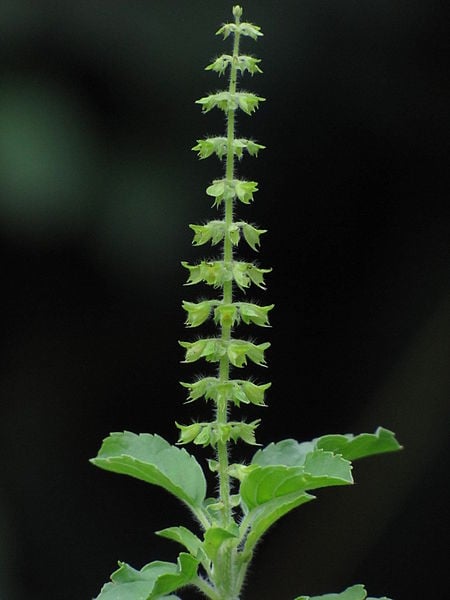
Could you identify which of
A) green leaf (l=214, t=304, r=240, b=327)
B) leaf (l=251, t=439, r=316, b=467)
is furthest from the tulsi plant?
leaf (l=251, t=439, r=316, b=467)

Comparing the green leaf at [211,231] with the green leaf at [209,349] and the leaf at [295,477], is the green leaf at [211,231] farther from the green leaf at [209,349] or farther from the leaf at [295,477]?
the leaf at [295,477]

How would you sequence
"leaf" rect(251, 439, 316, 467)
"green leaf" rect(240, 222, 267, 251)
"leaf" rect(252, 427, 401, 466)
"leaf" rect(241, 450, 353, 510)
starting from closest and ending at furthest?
"leaf" rect(241, 450, 353, 510)
"green leaf" rect(240, 222, 267, 251)
"leaf" rect(252, 427, 401, 466)
"leaf" rect(251, 439, 316, 467)

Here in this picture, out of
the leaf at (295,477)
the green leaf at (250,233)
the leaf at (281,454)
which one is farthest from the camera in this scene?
the leaf at (281,454)

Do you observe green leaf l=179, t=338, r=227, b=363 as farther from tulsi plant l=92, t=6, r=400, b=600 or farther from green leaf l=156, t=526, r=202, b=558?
green leaf l=156, t=526, r=202, b=558

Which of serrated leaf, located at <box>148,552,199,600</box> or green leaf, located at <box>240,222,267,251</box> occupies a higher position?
green leaf, located at <box>240,222,267,251</box>

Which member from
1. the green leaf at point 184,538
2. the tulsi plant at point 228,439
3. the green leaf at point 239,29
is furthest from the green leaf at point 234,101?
the green leaf at point 184,538

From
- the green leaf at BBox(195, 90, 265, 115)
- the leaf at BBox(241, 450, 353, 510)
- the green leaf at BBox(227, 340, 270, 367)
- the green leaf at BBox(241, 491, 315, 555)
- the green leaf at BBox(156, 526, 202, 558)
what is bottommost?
the green leaf at BBox(156, 526, 202, 558)
